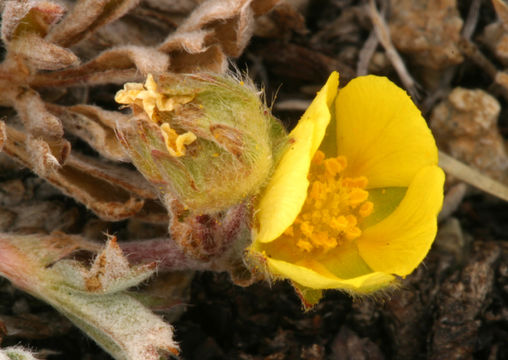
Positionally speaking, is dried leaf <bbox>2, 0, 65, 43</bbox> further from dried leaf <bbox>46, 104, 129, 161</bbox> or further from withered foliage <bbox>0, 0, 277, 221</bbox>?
dried leaf <bbox>46, 104, 129, 161</bbox>

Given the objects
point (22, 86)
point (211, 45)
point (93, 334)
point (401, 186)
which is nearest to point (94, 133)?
point (22, 86)

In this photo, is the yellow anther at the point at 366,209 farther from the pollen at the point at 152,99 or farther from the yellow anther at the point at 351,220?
the pollen at the point at 152,99

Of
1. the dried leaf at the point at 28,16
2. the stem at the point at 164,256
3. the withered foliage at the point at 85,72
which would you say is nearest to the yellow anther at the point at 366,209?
the stem at the point at 164,256

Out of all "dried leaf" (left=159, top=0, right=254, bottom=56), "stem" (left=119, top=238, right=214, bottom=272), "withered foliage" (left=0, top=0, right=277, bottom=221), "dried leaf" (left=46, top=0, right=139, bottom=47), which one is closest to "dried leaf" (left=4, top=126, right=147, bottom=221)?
"withered foliage" (left=0, top=0, right=277, bottom=221)

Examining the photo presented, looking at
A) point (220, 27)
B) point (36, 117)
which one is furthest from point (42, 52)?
point (220, 27)

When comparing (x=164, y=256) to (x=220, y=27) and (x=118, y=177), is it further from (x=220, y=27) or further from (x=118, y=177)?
(x=220, y=27)
